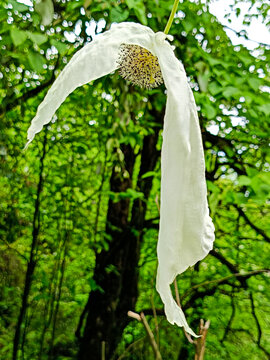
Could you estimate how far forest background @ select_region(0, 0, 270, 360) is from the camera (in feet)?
4.69

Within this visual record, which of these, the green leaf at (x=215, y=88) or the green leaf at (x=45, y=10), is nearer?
the green leaf at (x=45, y=10)

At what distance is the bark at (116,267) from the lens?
6.57ft

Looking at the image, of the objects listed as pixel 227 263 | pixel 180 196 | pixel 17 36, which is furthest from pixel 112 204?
pixel 180 196

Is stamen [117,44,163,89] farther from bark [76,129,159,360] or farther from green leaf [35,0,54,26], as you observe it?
bark [76,129,159,360]

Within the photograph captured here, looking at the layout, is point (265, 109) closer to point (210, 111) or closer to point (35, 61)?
point (210, 111)

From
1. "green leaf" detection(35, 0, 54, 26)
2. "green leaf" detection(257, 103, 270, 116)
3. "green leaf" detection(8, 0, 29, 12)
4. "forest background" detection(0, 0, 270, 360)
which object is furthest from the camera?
"forest background" detection(0, 0, 270, 360)

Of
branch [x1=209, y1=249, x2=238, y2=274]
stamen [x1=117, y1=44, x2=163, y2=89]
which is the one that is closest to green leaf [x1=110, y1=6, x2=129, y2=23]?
stamen [x1=117, y1=44, x2=163, y2=89]

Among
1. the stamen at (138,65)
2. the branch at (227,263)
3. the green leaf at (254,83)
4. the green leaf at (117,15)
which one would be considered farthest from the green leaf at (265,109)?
the branch at (227,263)

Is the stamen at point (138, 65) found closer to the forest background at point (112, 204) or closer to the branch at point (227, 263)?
the forest background at point (112, 204)

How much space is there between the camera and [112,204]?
6.87 feet

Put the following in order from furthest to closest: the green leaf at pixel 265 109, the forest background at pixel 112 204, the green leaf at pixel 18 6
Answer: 1. the forest background at pixel 112 204
2. the green leaf at pixel 265 109
3. the green leaf at pixel 18 6

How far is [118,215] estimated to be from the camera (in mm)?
2068

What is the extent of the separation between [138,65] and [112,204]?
1.68 meters

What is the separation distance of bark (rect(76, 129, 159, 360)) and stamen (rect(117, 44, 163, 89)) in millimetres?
1523
